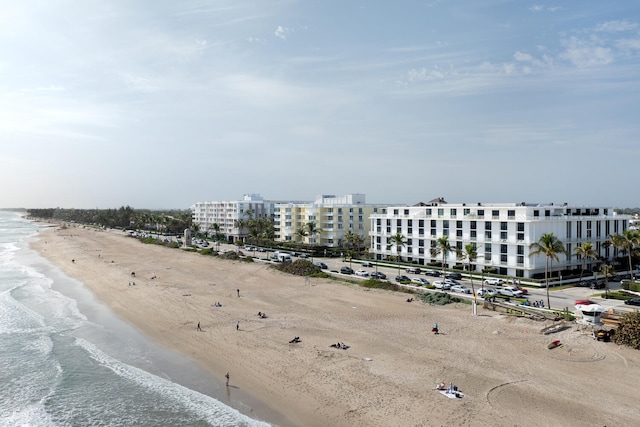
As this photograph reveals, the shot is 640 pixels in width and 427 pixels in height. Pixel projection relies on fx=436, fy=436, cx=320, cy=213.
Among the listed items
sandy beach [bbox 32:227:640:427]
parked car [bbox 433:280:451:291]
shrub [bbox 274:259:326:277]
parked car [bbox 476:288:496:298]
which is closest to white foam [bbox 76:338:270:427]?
sandy beach [bbox 32:227:640:427]

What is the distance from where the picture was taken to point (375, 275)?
202 feet

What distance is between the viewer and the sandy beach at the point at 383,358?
78.1 feet

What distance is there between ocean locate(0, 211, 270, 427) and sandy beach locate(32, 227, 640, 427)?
182 centimetres

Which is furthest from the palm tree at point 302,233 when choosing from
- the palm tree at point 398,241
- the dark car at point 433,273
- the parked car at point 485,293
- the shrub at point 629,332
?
the shrub at point 629,332

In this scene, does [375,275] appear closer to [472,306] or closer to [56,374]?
[472,306]

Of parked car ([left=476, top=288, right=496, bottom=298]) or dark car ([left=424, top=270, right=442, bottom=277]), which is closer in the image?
parked car ([left=476, top=288, right=496, bottom=298])

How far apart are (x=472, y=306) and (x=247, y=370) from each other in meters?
24.7

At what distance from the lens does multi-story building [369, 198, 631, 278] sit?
5841 centimetres

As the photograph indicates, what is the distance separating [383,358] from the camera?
3150cm

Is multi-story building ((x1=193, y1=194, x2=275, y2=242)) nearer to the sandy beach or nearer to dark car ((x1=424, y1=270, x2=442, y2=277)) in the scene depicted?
dark car ((x1=424, y1=270, x2=442, y2=277))

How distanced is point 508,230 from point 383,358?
121 feet

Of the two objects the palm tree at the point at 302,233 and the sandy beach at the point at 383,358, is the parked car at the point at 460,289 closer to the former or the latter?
the sandy beach at the point at 383,358

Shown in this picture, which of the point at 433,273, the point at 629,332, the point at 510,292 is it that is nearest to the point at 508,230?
the point at 433,273

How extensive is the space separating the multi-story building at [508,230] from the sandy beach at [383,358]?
19.2 m
